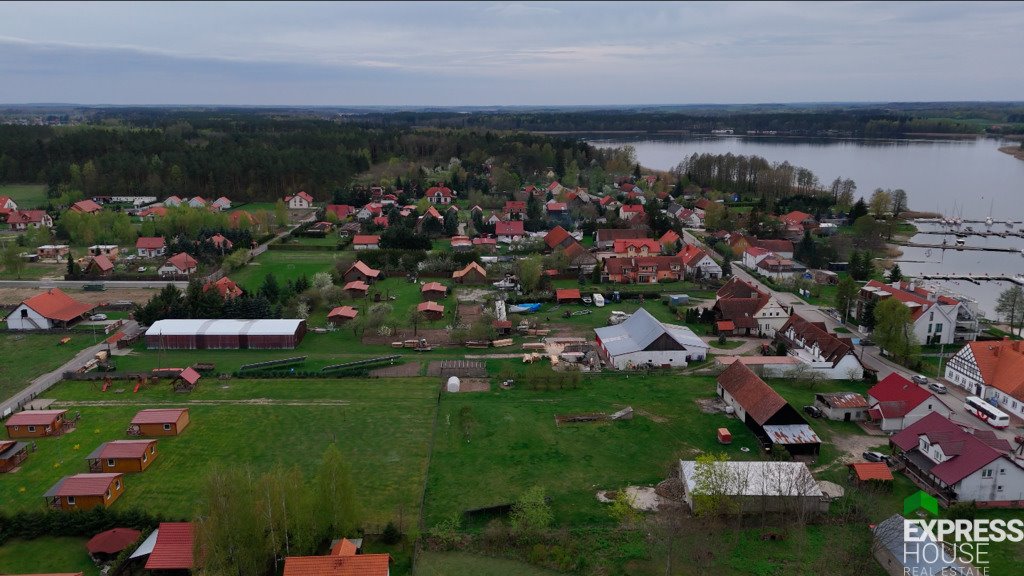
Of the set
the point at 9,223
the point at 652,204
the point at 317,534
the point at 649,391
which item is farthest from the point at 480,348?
the point at 9,223

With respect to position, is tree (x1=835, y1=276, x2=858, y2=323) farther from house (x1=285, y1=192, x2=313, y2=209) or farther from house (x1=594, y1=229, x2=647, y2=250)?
house (x1=285, y1=192, x2=313, y2=209)

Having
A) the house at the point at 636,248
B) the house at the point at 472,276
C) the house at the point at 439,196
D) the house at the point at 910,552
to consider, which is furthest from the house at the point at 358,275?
the house at the point at 910,552

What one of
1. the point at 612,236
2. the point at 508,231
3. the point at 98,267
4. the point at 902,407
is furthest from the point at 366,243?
the point at 902,407

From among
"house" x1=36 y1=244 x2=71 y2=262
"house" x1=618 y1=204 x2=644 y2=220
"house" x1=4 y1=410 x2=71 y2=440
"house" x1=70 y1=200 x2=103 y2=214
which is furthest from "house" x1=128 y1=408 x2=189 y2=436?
"house" x1=70 y1=200 x2=103 y2=214

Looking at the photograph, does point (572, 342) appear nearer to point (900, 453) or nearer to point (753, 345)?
point (753, 345)

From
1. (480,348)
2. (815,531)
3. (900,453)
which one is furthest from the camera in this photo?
(480,348)

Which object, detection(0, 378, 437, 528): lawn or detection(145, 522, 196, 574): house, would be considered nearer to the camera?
detection(145, 522, 196, 574): house
